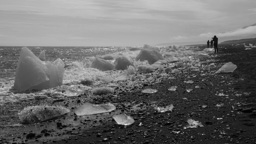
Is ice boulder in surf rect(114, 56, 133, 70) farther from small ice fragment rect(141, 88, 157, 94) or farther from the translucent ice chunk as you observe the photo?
small ice fragment rect(141, 88, 157, 94)

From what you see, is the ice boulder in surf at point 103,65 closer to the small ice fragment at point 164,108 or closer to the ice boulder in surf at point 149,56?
the ice boulder in surf at point 149,56

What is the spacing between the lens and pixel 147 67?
15.4 m

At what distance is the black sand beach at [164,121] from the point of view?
5.04m

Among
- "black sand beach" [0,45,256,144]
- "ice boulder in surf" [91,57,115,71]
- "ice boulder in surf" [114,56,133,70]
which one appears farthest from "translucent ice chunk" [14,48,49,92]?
"ice boulder in surf" [114,56,133,70]

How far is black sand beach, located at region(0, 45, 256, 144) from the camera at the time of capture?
504 cm

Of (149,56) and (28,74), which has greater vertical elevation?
(28,74)

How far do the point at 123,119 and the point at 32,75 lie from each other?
18.7ft

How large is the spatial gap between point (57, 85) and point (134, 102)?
4.58 m

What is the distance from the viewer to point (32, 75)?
1038 cm

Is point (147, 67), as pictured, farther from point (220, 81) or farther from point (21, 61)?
point (21, 61)

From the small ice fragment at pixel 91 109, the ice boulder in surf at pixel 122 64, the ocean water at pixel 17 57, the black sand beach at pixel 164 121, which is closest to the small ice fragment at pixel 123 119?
the black sand beach at pixel 164 121

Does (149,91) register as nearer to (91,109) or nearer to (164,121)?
(91,109)

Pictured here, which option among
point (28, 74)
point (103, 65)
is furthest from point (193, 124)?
point (103, 65)

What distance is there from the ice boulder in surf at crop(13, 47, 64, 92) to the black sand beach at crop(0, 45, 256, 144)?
6.51 ft
